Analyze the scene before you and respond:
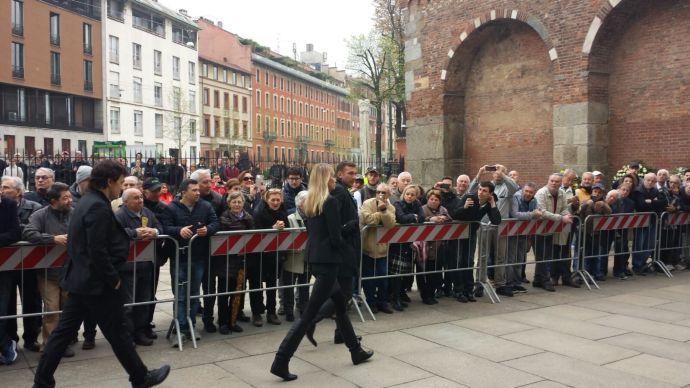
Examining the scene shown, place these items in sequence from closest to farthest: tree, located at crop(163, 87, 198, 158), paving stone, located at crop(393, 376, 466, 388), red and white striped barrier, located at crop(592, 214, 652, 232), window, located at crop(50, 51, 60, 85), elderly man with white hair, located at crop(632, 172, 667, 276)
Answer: paving stone, located at crop(393, 376, 466, 388)
red and white striped barrier, located at crop(592, 214, 652, 232)
elderly man with white hair, located at crop(632, 172, 667, 276)
window, located at crop(50, 51, 60, 85)
tree, located at crop(163, 87, 198, 158)

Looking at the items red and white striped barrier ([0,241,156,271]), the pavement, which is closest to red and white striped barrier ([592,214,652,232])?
the pavement

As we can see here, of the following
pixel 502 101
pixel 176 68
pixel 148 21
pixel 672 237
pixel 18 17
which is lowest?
pixel 672 237

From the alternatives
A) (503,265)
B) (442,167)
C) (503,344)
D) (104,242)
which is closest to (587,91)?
(442,167)

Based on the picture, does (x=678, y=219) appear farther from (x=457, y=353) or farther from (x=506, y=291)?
(x=457, y=353)

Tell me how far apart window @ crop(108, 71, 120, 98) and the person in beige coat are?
50.5 m

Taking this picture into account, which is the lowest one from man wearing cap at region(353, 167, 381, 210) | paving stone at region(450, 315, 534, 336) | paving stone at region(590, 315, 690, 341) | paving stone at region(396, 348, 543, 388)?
paving stone at region(590, 315, 690, 341)

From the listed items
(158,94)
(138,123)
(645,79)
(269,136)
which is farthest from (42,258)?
(269,136)

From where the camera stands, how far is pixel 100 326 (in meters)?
4.76

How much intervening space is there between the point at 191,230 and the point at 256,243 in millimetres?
823

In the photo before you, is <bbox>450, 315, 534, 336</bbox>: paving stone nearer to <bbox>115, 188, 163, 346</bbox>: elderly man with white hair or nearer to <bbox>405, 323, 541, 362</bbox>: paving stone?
<bbox>405, 323, 541, 362</bbox>: paving stone

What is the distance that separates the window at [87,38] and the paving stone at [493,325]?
50989 mm

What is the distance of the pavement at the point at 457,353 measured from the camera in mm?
5512

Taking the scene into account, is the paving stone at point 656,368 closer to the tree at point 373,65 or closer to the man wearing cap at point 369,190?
the man wearing cap at point 369,190

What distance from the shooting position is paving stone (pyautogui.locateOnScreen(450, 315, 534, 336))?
7.26 m
